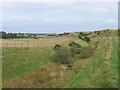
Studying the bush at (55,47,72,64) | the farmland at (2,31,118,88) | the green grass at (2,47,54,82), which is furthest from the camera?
the bush at (55,47,72,64)

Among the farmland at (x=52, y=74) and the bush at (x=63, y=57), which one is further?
the bush at (x=63, y=57)

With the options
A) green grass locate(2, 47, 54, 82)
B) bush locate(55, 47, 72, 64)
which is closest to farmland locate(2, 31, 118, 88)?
green grass locate(2, 47, 54, 82)

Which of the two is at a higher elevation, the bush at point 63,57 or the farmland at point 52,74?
the bush at point 63,57

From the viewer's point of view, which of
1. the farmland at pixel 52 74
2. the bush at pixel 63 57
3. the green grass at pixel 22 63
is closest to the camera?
the farmland at pixel 52 74

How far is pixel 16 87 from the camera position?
23.5 metres

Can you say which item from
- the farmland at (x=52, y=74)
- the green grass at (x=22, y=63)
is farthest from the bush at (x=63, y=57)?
the green grass at (x=22, y=63)

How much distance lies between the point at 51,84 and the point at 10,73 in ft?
30.4

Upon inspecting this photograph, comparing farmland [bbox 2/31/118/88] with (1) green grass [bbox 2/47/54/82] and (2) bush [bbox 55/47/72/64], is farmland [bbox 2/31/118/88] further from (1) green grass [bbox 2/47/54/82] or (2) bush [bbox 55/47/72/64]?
(2) bush [bbox 55/47/72/64]

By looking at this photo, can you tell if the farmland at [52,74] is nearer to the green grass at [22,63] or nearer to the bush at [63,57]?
the green grass at [22,63]

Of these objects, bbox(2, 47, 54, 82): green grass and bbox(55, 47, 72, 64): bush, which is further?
bbox(55, 47, 72, 64): bush

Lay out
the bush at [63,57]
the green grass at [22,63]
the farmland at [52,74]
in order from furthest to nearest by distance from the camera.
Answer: the bush at [63,57], the green grass at [22,63], the farmland at [52,74]

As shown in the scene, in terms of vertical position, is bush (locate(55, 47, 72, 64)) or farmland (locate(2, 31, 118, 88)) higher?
bush (locate(55, 47, 72, 64))

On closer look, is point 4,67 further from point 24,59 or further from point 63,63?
point 63,63

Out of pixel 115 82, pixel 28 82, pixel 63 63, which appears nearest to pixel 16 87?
pixel 28 82
